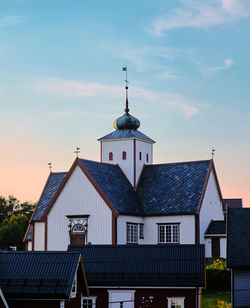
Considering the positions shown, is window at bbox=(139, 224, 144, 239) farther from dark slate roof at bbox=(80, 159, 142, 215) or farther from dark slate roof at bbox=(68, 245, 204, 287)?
dark slate roof at bbox=(68, 245, 204, 287)

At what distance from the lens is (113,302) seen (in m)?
47.5

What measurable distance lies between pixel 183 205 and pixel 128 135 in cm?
931

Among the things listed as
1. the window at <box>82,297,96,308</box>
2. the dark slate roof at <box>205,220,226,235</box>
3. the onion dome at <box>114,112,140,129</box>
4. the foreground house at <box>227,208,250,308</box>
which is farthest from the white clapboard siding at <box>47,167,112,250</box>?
the foreground house at <box>227,208,250,308</box>

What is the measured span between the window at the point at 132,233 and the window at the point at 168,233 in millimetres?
1860

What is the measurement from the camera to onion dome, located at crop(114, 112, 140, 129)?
228ft

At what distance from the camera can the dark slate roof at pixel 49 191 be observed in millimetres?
68500

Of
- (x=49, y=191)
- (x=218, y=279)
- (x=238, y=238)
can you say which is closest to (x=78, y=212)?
(x=49, y=191)

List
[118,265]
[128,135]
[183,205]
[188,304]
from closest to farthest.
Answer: [188,304], [118,265], [183,205], [128,135]

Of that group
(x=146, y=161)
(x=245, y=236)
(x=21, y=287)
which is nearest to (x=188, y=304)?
(x=245, y=236)

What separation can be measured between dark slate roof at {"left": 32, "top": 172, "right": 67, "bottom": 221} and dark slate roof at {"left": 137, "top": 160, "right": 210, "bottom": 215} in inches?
332

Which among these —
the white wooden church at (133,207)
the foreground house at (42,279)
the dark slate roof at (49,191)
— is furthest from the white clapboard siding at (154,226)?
the foreground house at (42,279)

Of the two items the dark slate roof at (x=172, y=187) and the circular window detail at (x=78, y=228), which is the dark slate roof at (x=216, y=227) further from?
the circular window detail at (x=78, y=228)

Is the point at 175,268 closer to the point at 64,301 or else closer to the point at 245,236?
the point at 245,236

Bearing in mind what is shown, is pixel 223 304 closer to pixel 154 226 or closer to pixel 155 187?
pixel 154 226
